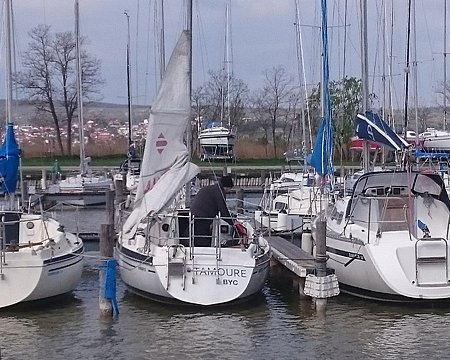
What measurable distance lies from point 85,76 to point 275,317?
63225 millimetres

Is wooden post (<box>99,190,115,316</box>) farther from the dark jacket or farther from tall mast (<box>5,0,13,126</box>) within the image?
tall mast (<box>5,0,13,126</box>)

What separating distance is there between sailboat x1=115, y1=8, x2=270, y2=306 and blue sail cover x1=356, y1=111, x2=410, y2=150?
362 cm

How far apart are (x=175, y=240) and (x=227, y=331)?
2.77m

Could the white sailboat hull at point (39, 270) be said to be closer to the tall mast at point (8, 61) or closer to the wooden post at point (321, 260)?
the tall mast at point (8, 61)

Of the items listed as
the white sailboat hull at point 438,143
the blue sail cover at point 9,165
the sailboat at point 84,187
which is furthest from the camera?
the white sailboat hull at point 438,143

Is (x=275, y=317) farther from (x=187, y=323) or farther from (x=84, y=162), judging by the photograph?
(x=84, y=162)

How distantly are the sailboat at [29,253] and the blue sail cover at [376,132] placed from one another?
267 inches

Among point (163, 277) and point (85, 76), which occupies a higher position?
point (85, 76)

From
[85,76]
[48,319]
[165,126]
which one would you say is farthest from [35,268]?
[85,76]

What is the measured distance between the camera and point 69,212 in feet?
127

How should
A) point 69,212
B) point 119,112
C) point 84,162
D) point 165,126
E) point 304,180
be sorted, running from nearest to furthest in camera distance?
1. point 165,126
2. point 304,180
3. point 69,212
4. point 84,162
5. point 119,112

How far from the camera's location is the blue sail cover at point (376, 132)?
1912 centimetres

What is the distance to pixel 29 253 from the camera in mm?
16156

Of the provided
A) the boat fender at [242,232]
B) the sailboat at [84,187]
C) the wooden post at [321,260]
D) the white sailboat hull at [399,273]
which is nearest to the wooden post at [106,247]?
the boat fender at [242,232]
